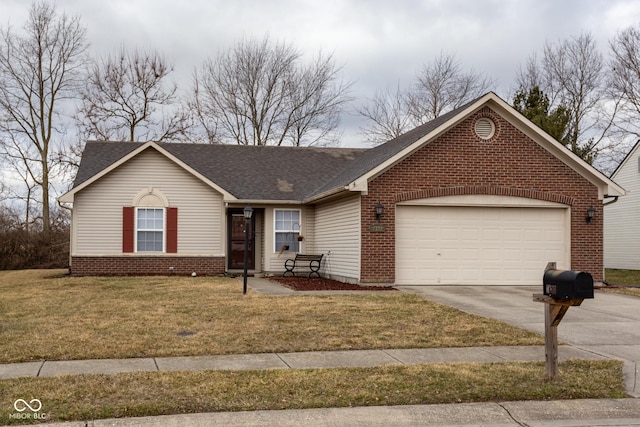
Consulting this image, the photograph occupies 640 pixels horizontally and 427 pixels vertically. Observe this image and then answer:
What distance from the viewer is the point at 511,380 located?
750 cm

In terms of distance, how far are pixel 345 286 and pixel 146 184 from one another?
824cm

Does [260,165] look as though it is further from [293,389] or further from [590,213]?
[293,389]

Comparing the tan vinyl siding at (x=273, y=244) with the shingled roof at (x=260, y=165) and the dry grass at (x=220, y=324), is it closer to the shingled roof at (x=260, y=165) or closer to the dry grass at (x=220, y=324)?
the shingled roof at (x=260, y=165)

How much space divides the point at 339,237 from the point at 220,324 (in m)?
9.20

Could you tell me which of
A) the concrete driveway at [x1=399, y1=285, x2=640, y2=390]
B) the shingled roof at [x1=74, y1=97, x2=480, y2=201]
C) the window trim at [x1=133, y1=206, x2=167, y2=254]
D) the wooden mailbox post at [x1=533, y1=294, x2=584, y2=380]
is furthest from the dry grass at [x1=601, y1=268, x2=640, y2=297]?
the window trim at [x1=133, y1=206, x2=167, y2=254]

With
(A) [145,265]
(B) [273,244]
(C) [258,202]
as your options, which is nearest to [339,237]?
(B) [273,244]

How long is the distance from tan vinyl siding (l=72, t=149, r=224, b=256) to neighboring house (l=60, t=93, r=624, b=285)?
3 centimetres

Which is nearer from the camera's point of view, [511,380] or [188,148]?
[511,380]

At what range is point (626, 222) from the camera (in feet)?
99.1

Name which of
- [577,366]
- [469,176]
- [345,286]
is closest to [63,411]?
[577,366]

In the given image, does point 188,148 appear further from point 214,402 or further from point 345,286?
point 214,402

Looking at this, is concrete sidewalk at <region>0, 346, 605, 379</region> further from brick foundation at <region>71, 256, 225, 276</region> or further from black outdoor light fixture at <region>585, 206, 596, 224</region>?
brick foundation at <region>71, 256, 225, 276</region>

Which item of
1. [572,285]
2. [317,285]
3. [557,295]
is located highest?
[572,285]

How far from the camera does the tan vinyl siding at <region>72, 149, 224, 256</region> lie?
21812 mm
